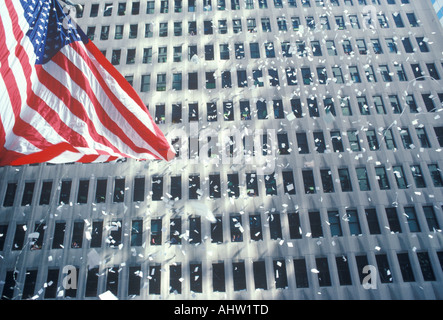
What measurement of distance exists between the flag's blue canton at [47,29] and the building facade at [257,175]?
14.2m

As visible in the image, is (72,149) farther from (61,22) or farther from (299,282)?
(299,282)

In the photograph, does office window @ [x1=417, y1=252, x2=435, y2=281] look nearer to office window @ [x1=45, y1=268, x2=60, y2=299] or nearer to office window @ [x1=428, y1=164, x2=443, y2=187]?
office window @ [x1=428, y1=164, x2=443, y2=187]

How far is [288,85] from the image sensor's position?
22.9 meters

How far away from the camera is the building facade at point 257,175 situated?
725 inches

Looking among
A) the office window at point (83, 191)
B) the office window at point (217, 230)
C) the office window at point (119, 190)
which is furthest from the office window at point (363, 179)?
the office window at point (83, 191)

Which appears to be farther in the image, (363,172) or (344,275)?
(363,172)

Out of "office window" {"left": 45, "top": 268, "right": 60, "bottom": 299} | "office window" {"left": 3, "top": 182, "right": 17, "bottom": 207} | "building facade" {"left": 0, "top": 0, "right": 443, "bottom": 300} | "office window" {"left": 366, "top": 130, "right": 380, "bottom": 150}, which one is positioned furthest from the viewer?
"office window" {"left": 366, "top": 130, "right": 380, "bottom": 150}

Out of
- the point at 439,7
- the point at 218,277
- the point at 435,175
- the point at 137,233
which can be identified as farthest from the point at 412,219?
the point at 439,7

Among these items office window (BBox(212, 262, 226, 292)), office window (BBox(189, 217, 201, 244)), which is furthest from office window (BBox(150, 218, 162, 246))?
office window (BBox(212, 262, 226, 292))

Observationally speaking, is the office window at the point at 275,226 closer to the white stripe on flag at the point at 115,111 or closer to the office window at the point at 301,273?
the office window at the point at 301,273

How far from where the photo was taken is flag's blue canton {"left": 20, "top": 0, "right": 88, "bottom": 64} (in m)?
6.18

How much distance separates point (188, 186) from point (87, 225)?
22.7ft

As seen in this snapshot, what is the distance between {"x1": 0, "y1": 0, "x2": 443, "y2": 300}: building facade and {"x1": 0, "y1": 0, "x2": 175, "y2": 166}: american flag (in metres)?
13.0

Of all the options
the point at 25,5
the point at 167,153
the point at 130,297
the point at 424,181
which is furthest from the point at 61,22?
the point at 424,181
